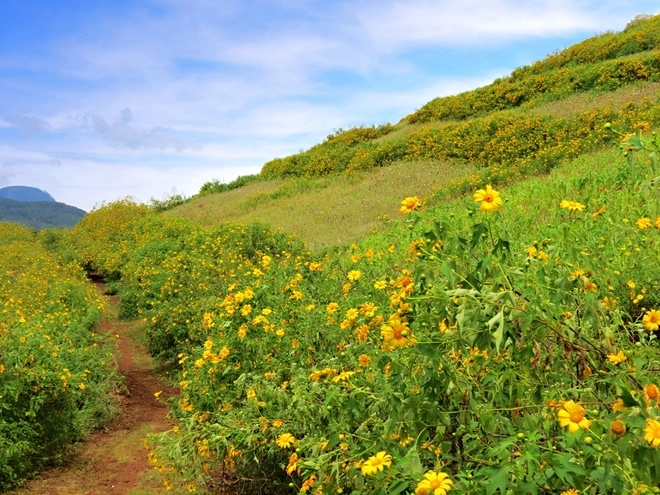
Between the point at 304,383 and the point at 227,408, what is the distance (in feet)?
2.97

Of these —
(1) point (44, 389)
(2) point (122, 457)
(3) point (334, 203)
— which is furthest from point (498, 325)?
(3) point (334, 203)

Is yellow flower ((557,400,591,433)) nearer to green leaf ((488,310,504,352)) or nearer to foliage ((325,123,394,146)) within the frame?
green leaf ((488,310,504,352))

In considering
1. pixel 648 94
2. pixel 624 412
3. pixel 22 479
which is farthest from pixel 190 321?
pixel 648 94

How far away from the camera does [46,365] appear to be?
19.5 ft

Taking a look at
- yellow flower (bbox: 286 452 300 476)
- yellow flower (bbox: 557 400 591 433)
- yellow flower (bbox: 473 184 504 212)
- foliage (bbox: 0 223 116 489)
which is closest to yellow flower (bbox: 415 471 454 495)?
yellow flower (bbox: 557 400 591 433)

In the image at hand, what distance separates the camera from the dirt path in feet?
18.4

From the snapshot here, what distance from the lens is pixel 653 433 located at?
1246 millimetres

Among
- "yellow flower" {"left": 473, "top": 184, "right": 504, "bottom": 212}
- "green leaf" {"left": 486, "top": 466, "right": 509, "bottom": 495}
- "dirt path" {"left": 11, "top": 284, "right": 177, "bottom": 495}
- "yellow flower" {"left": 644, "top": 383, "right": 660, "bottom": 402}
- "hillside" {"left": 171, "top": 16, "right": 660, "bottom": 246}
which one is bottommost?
"dirt path" {"left": 11, "top": 284, "right": 177, "bottom": 495}

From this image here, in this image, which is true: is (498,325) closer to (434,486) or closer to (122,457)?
(434,486)

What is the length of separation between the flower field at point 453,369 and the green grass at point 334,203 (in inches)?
220

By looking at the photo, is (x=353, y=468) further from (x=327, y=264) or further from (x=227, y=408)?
(x=327, y=264)

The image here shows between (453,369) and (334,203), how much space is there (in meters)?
15.0

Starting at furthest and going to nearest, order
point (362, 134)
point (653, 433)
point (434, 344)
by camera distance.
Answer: point (362, 134) → point (434, 344) → point (653, 433)

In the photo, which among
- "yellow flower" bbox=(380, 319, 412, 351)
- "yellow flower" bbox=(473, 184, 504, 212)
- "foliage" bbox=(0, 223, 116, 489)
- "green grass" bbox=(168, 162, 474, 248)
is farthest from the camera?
"green grass" bbox=(168, 162, 474, 248)
